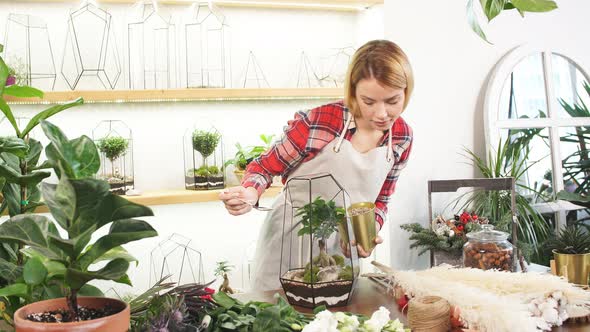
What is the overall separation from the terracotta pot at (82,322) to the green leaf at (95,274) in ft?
0.19

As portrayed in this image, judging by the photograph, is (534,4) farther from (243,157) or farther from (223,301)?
(243,157)

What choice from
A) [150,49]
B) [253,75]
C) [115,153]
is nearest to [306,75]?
[253,75]

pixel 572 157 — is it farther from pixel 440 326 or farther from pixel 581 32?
pixel 440 326

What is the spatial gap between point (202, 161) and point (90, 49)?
80cm

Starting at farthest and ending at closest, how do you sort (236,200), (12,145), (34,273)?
(236,200)
(12,145)
(34,273)

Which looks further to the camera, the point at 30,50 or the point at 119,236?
the point at 30,50

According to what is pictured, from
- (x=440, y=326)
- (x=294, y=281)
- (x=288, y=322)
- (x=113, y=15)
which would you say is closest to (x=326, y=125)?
(x=294, y=281)

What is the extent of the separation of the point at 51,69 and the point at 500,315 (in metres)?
2.71

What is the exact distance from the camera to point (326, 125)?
2467 mm

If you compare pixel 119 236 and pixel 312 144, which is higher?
pixel 312 144

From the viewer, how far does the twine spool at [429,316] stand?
1602 millimetres

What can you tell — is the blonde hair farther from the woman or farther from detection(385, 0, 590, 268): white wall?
detection(385, 0, 590, 268): white wall

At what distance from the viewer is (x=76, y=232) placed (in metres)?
1.03

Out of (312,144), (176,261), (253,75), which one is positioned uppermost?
(253,75)
